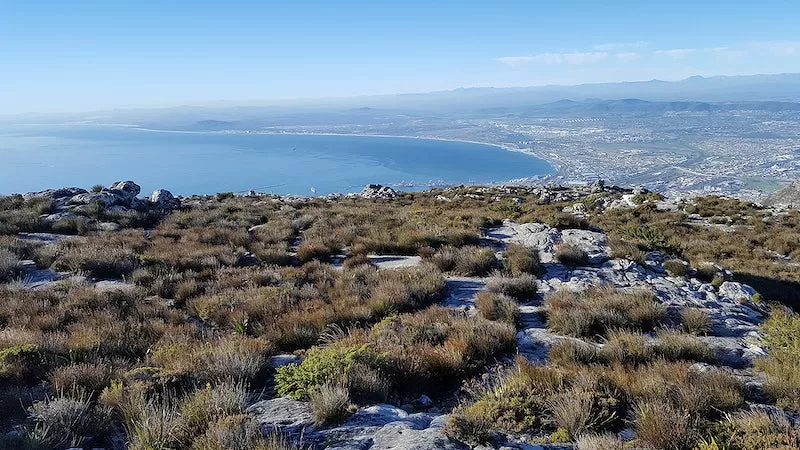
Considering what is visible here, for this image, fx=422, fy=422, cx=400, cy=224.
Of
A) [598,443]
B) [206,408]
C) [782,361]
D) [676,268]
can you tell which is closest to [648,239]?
[676,268]

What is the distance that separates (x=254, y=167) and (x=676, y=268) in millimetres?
146927

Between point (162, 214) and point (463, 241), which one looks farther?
point (162, 214)

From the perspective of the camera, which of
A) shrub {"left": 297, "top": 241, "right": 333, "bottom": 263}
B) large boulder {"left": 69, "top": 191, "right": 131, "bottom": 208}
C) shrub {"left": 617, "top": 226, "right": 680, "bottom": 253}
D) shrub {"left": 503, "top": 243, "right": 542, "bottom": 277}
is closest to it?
shrub {"left": 503, "top": 243, "right": 542, "bottom": 277}

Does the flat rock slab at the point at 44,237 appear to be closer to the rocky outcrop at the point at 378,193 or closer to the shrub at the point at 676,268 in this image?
the shrub at the point at 676,268

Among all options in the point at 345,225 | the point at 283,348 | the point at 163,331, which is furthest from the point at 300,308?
the point at 345,225

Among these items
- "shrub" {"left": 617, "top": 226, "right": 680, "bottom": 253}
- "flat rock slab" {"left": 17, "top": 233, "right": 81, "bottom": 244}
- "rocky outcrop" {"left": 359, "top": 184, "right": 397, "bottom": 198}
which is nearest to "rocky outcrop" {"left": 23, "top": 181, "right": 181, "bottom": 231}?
"flat rock slab" {"left": 17, "top": 233, "right": 81, "bottom": 244}

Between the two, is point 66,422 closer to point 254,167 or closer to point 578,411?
point 578,411

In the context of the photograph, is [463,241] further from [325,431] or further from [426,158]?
[426,158]

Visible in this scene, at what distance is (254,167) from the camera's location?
474 feet

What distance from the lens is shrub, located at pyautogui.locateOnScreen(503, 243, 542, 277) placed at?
10.4 metres

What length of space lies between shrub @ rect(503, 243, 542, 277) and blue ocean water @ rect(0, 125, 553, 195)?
3666 inches

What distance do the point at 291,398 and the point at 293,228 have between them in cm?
1201

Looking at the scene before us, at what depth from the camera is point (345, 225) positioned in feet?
53.6

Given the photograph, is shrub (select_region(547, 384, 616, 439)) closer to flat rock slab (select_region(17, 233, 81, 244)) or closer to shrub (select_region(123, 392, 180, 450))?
shrub (select_region(123, 392, 180, 450))
